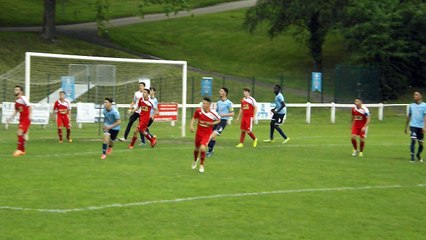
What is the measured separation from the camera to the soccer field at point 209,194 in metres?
12.8

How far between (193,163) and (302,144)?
9.08 metres

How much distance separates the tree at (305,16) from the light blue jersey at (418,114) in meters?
31.9

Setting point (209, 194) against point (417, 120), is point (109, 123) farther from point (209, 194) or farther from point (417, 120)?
point (417, 120)

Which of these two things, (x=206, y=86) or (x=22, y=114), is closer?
(x=22, y=114)

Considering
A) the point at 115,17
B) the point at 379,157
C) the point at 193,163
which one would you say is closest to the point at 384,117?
the point at 379,157

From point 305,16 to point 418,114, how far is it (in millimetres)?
33280

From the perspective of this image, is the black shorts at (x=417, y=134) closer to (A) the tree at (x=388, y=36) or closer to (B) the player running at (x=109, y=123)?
(B) the player running at (x=109, y=123)

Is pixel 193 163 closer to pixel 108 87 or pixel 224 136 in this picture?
pixel 224 136

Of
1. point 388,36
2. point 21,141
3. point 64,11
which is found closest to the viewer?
point 21,141

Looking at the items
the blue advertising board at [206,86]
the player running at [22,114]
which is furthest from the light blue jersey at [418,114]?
the blue advertising board at [206,86]

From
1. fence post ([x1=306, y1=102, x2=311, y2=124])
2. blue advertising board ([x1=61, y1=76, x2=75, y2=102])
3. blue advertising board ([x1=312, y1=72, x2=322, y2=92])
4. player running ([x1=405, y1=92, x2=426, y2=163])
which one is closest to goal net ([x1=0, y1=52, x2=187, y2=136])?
blue advertising board ([x1=61, y1=76, x2=75, y2=102])

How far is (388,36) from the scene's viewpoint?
4994 cm

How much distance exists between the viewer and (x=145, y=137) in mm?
25453

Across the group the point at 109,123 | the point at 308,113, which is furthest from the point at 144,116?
the point at 308,113
